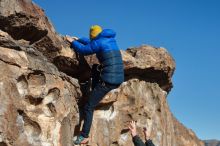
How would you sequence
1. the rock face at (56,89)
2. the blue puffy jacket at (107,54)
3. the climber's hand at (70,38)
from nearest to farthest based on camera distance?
the rock face at (56,89) < the blue puffy jacket at (107,54) < the climber's hand at (70,38)

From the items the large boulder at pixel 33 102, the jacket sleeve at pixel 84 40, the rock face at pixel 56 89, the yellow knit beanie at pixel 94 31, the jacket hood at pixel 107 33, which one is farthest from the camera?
the jacket sleeve at pixel 84 40

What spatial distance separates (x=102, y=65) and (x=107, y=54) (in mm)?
540

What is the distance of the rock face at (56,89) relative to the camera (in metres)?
14.1

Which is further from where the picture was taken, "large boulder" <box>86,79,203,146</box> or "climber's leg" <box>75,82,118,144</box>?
"large boulder" <box>86,79,203,146</box>

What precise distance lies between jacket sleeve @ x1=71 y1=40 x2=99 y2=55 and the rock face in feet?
1.38

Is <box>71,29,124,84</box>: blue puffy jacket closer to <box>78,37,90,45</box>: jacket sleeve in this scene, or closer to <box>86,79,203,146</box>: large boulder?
<box>78,37,90,45</box>: jacket sleeve

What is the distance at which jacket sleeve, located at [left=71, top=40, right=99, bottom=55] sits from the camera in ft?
55.2

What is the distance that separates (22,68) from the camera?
1459cm

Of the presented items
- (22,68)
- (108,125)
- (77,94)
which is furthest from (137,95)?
(22,68)

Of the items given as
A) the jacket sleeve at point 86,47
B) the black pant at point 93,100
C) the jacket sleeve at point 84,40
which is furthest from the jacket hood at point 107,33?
the black pant at point 93,100

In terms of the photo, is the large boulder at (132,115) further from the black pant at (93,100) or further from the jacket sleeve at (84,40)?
the jacket sleeve at (84,40)

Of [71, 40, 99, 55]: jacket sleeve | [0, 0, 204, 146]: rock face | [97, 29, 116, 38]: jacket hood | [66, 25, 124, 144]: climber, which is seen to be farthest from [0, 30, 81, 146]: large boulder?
[97, 29, 116, 38]: jacket hood

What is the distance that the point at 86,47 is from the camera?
17016 millimetres

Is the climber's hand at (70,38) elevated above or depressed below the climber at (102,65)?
above
